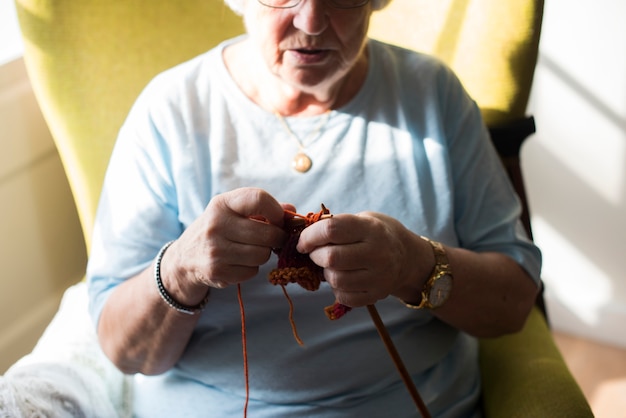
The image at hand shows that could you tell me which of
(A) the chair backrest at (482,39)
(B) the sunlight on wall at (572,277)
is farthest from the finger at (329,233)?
(B) the sunlight on wall at (572,277)

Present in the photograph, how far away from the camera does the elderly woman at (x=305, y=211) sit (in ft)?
3.72

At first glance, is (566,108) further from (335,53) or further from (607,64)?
(335,53)

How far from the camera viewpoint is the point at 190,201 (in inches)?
46.4

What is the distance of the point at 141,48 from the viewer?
1.44m

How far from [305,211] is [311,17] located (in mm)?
307

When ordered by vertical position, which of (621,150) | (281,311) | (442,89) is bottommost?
(621,150)

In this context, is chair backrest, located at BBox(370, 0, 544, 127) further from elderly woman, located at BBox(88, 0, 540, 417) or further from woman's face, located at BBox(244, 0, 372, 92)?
woman's face, located at BBox(244, 0, 372, 92)

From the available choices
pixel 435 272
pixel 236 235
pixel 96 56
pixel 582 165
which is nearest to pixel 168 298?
pixel 236 235

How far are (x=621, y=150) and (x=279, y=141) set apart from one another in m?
1.22

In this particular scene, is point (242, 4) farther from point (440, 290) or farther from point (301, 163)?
point (440, 290)

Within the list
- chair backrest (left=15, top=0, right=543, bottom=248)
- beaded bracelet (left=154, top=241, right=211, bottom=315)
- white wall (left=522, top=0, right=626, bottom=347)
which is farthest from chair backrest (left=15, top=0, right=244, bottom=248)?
white wall (left=522, top=0, right=626, bottom=347)

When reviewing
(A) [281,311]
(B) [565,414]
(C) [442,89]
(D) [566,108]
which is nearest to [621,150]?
(D) [566,108]

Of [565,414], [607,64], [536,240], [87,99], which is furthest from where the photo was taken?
[536,240]

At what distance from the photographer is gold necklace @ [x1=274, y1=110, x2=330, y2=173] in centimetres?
120
